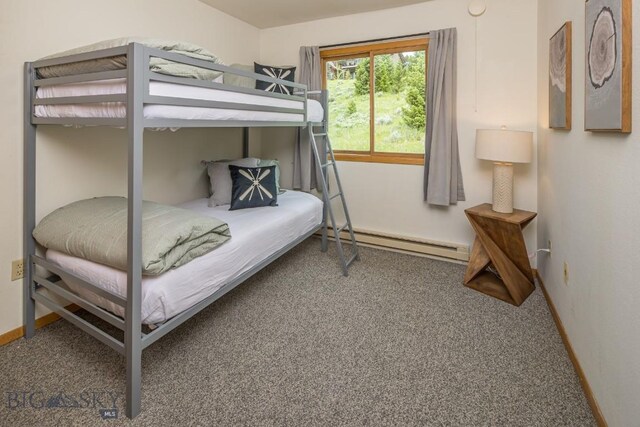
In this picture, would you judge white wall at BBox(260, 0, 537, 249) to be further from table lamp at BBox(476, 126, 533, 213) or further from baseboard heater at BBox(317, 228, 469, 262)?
table lamp at BBox(476, 126, 533, 213)

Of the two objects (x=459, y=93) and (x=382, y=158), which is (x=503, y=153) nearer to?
(x=459, y=93)

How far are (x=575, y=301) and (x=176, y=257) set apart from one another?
1.98 m

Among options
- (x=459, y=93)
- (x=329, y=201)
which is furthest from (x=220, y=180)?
(x=459, y=93)

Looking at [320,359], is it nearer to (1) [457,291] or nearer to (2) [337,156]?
(1) [457,291]

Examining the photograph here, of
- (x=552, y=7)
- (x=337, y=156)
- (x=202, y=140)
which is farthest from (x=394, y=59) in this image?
(x=202, y=140)

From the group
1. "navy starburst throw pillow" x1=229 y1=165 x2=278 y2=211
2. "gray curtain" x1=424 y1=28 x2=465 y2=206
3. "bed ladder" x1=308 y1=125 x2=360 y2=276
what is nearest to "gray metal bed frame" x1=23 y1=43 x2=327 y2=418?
"navy starburst throw pillow" x1=229 y1=165 x2=278 y2=211

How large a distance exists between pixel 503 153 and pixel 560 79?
0.61 metres

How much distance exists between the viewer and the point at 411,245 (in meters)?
3.32

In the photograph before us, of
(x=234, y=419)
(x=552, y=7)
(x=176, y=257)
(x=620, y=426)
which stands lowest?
(x=234, y=419)

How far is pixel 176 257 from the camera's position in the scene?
1.60 meters

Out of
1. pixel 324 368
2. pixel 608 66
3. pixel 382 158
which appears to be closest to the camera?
pixel 608 66

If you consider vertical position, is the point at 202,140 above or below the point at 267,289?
above

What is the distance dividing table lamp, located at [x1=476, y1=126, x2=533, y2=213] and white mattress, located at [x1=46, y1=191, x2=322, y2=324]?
1.53 meters

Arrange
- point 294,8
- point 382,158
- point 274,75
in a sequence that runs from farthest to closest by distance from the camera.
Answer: point 382,158 → point 274,75 → point 294,8
